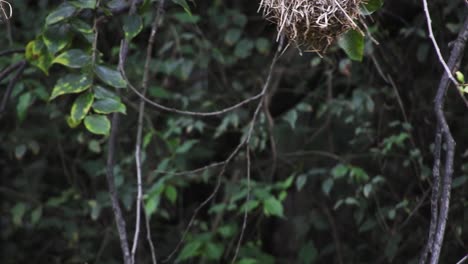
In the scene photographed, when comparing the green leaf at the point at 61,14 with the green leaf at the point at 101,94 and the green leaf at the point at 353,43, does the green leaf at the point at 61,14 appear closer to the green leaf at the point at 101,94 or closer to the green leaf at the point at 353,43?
the green leaf at the point at 101,94

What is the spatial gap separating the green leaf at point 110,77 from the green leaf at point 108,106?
46mm

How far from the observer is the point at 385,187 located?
122 inches

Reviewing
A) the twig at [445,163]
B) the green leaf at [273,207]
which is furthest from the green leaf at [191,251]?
the twig at [445,163]

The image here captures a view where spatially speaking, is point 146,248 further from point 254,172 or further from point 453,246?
point 453,246

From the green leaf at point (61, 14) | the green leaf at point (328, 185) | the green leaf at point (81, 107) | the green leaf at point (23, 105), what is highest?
the green leaf at point (61, 14)

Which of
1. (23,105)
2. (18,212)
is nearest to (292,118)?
(23,105)

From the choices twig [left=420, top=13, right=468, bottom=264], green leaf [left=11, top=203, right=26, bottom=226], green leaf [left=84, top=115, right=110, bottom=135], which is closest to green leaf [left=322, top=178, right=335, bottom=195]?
twig [left=420, top=13, right=468, bottom=264]

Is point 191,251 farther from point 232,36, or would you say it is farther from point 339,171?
point 232,36

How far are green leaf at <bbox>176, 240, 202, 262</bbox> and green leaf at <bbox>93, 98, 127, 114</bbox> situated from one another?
986mm

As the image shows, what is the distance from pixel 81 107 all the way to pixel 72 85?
0.22ft

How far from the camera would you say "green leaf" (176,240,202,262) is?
3.04 meters

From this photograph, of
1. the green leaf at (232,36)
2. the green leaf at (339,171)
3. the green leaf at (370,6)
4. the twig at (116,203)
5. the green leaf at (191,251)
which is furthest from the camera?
the green leaf at (232,36)

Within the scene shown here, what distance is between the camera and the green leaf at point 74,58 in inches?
87.2

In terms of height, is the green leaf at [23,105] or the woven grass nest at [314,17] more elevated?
the woven grass nest at [314,17]
